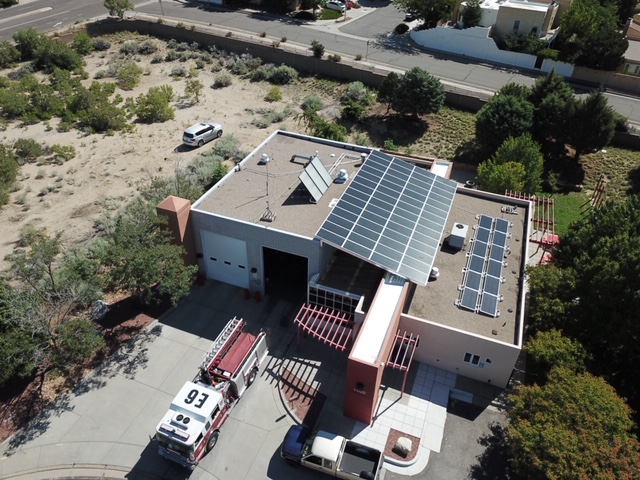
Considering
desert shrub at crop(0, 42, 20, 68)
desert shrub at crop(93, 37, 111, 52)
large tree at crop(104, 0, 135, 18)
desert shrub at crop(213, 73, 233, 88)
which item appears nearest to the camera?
desert shrub at crop(213, 73, 233, 88)

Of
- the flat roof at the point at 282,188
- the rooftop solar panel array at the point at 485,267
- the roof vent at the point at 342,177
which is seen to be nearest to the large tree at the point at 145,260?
the flat roof at the point at 282,188

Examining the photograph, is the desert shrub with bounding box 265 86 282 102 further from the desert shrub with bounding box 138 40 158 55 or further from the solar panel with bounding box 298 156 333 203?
the solar panel with bounding box 298 156 333 203

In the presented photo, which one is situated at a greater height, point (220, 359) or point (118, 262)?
point (118, 262)

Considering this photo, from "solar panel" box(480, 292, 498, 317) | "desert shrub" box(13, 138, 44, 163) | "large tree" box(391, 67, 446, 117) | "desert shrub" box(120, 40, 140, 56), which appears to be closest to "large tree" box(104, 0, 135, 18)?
"desert shrub" box(120, 40, 140, 56)

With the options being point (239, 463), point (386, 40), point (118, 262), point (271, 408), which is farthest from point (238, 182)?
point (386, 40)

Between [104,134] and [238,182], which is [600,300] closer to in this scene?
[238,182]

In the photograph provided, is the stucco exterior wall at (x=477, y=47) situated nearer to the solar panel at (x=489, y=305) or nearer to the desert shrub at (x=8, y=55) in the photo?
the solar panel at (x=489, y=305)
